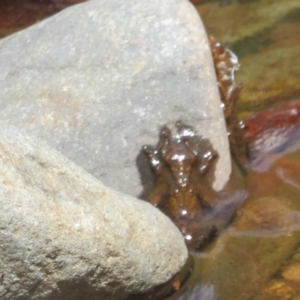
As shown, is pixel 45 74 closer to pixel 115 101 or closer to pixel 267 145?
pixel 115 101

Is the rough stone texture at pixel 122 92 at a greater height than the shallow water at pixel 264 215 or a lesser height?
greater

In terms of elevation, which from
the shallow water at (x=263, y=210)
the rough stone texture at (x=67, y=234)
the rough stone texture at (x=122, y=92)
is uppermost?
the rough stone texture at (x=67, y=234)

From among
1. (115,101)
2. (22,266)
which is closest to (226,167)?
(115,101)

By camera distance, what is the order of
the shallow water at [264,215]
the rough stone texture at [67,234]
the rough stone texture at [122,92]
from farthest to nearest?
the rough stone texture at [122,92], the shallow water at [264,215], the rough stone texture at [67,234]

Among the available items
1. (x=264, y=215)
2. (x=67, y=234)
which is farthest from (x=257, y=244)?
(x=67, y=234)

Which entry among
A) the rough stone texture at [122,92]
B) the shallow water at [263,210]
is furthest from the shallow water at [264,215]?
the rough stone texture at [122,92]

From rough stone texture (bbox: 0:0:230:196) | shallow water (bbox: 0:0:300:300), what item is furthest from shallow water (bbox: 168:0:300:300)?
rough stone texture (bbox: 0:0:230:196)

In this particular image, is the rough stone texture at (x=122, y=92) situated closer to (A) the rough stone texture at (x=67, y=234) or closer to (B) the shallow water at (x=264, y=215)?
(B) the shallow water at (x=264, y=215)
